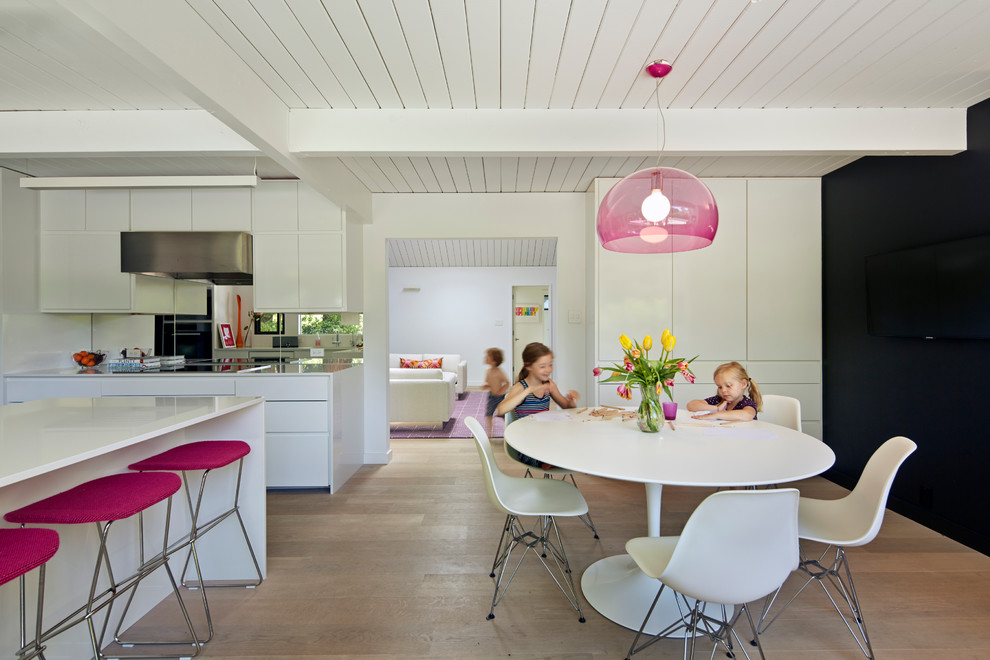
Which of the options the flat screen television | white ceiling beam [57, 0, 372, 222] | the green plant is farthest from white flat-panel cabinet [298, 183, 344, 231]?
the flat screen television

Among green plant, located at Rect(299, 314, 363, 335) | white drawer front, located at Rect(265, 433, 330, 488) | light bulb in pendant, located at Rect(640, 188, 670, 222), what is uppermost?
light bulb in pendant, located at Rect(640, 188, 670, 222)

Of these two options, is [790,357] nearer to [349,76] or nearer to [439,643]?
[439,643]

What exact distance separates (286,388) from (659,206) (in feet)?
9.31

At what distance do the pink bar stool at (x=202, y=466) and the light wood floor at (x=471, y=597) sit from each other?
0.14 metres

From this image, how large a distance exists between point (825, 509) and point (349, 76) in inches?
114

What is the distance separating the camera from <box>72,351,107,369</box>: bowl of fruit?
365cm

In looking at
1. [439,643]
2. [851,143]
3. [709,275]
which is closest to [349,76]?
[439,643]

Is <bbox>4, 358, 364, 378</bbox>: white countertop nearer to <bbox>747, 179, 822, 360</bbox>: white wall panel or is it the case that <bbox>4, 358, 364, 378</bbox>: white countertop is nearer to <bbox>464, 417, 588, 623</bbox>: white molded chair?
<bbox>464, 417, 588, 623</bbox>: white molded chair

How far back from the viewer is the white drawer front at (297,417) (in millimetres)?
3375

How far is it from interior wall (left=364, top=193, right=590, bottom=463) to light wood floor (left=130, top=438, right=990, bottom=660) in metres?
1.24

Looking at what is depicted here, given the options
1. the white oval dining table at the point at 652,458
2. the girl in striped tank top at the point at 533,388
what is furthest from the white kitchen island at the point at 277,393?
the white oval dining table at the point at 652,458

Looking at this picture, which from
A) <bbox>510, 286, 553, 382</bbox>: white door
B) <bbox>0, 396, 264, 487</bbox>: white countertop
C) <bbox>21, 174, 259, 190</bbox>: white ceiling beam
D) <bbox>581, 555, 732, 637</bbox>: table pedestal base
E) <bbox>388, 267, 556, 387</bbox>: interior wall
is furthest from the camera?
<bbox>510, 286, 553, 382</bbox>: white door

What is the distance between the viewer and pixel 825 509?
1.90m

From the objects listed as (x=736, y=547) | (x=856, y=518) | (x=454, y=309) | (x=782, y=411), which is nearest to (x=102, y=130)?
(x=736, y=547)
